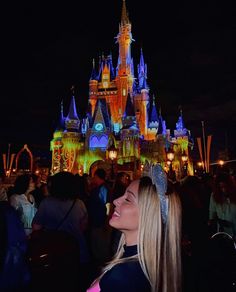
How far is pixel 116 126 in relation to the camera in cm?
5366

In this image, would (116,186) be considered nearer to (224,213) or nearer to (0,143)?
(224,213)

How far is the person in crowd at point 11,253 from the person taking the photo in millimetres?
2471

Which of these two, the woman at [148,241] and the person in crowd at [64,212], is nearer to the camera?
the woman at [148,241]

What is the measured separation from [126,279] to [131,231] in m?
0.30

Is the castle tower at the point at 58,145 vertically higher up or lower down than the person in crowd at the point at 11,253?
higher up

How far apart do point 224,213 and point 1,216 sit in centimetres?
391

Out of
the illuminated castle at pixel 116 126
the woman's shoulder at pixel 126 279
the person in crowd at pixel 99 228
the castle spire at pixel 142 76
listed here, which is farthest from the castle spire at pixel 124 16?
the woman's shoulder at pixel 126 279

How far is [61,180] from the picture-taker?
13.6 feet

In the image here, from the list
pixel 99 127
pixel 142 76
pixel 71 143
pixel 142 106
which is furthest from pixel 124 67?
pixel 71 143

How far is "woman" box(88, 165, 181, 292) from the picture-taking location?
1569mm

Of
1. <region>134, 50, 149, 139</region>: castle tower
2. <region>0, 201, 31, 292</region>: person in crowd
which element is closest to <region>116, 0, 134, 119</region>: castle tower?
<region>134, 50, 149, 139</region>: castle tower

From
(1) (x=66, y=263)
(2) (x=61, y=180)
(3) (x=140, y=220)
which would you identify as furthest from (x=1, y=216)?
(2) (x=61, y=180)

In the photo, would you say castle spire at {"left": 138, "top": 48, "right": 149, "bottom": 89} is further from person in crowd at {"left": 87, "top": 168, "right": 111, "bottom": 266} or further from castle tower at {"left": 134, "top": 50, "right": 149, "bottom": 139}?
person in crowd at {"left": 87, "top": 168, "right": 111, "bottom": 266}

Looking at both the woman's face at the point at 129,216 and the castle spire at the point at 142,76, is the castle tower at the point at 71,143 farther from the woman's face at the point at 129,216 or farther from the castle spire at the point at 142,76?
the woman's face at the point at 129,216
